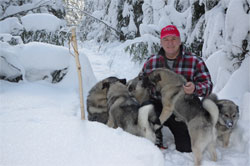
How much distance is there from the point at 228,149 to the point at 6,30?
6.32m

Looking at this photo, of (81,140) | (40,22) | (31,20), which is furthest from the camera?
(40,22)

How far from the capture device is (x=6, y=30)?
591 cm

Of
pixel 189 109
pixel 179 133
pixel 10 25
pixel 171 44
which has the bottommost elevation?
pixel 179 133

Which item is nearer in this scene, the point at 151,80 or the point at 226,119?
the point at 226,119

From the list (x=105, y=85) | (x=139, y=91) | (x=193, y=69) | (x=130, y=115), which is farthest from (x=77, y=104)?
(x=193, y=69)

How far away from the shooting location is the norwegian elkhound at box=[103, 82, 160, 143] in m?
2.54

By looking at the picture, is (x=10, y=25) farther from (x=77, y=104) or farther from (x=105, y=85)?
(x=105, y=85)

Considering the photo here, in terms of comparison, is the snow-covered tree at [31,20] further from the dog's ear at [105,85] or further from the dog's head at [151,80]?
the dog's head at [151,80]

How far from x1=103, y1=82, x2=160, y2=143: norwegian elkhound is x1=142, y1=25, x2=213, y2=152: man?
411mm

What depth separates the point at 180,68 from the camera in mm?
2984

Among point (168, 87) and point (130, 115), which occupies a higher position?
point (168, 87)

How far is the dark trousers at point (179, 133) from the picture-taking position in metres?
2.72

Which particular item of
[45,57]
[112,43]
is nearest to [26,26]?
[45,57]

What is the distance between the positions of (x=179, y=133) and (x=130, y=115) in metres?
0.76
